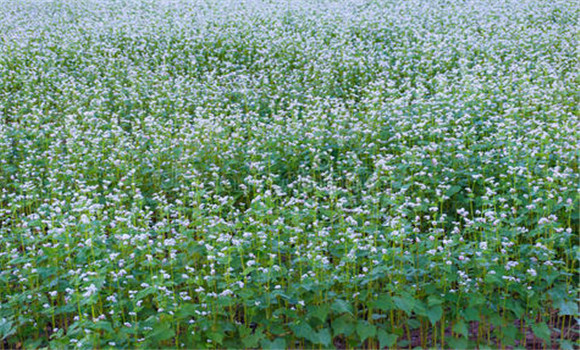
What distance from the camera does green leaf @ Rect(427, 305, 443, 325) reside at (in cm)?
441

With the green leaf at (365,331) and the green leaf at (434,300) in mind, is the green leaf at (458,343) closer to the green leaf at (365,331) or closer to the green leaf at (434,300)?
the green leaf at (434,300)

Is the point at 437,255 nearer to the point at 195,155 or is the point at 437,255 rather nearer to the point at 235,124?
the point at 195,155

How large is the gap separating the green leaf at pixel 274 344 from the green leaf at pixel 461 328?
134 centimetres

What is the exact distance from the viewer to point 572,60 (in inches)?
436

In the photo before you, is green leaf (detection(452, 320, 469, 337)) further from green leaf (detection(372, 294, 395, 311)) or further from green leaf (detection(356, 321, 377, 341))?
green leaf (detection(356, 321, 377, 341))

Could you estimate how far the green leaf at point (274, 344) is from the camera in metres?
4.37

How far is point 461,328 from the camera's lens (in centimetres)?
445

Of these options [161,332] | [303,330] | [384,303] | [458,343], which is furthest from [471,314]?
[161,332]

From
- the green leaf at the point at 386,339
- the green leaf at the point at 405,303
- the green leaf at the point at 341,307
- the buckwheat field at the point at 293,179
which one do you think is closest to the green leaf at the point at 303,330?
the buckwheat field at the point at 293,179

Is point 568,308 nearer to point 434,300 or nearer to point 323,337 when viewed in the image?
point 434,300

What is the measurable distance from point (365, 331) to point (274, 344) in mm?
709

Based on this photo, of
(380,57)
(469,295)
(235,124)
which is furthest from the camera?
(380,57)

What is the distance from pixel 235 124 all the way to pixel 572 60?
22.3 ft

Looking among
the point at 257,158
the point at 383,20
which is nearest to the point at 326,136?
the point at 257,158
